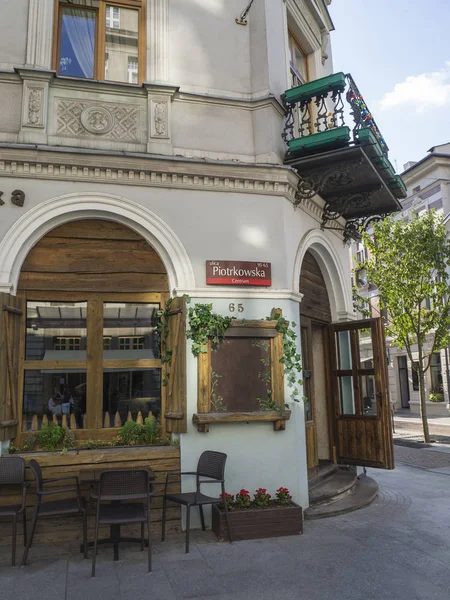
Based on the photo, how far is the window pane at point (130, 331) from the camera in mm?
6391

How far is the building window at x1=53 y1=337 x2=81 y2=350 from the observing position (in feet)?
20.5

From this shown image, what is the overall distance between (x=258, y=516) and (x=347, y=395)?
345cm

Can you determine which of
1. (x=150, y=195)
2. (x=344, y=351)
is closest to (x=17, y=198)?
(x=150, y=195)

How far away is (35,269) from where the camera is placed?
20.6 ft

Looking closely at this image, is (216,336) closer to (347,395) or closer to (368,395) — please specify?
(368,395)

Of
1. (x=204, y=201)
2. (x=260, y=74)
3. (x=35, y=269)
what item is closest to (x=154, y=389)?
(x=35, y=269)

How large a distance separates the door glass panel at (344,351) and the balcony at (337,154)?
6.48ft

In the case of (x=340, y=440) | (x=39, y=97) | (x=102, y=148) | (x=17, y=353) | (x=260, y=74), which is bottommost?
(x=340, y=440)

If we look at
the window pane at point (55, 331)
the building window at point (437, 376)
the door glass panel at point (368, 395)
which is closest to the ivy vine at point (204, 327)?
the window pane at point (55, 331)

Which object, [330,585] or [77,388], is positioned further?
[77,388]

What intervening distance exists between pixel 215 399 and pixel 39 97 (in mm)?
4394

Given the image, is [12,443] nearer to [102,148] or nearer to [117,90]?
[102,148]

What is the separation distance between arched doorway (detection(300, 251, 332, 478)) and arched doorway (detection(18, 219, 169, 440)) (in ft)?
8.39

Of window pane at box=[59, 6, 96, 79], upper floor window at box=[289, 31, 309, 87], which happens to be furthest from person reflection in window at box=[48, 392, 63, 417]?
upper floor window at box=[289, 31, 309, 87]
